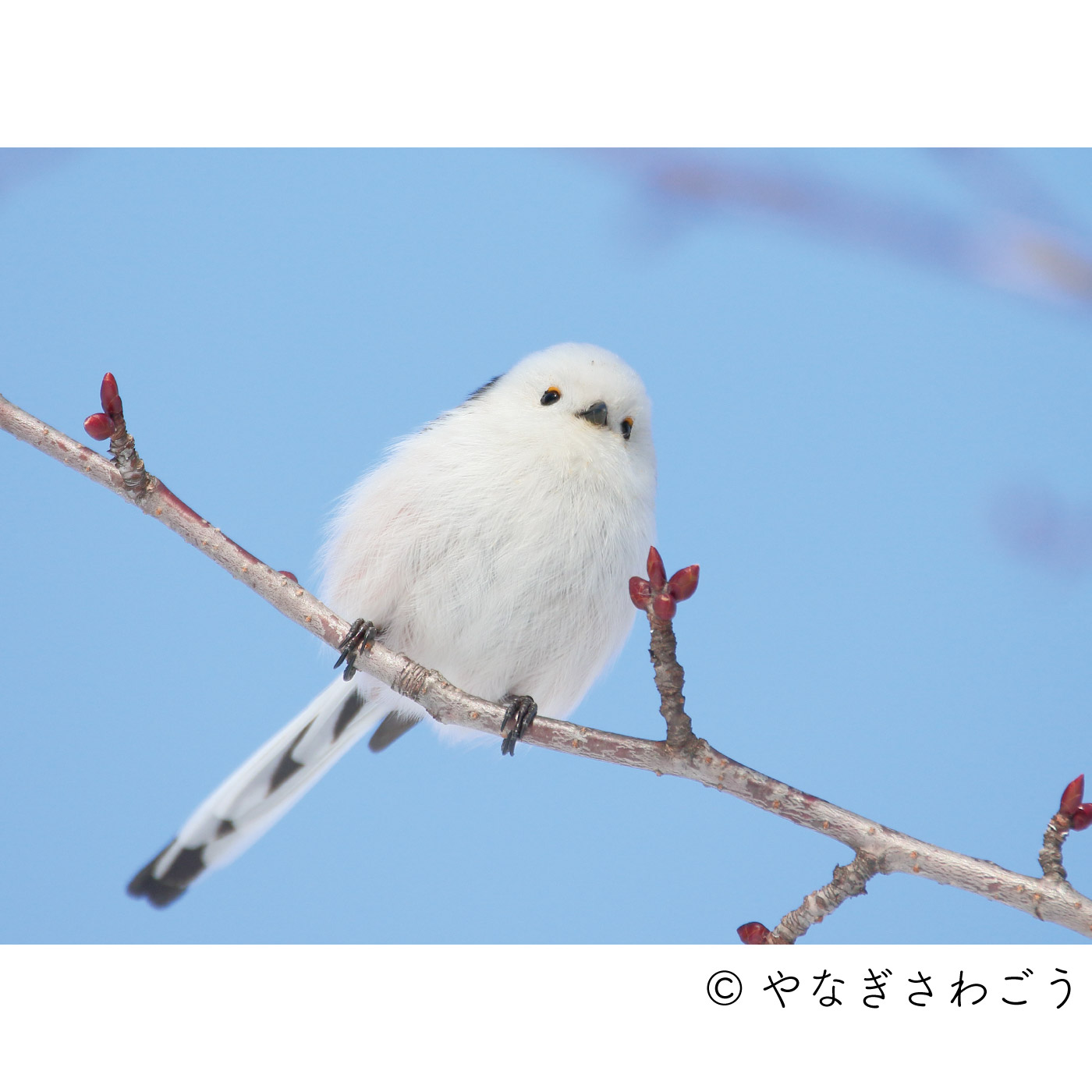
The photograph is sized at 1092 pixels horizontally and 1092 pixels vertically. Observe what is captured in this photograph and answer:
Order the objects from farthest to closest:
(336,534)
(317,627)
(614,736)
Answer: (336,534)
(317,627)
(614,736)

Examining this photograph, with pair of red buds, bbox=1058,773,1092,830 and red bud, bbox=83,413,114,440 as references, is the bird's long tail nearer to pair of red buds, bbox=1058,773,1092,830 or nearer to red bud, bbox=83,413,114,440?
red bud, bbox=83,413,114,440

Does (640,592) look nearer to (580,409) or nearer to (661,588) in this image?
(661,588)

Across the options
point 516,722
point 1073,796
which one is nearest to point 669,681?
point 516,722

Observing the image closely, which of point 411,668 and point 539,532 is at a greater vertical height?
point 539,532

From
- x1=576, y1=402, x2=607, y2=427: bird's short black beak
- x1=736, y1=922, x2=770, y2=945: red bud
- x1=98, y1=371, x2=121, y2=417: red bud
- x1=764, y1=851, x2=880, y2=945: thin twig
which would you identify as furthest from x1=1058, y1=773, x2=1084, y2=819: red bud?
x1=98, y1=371, x2=121, y2=417: red bud

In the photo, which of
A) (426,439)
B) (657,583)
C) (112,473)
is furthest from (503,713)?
(112,473)

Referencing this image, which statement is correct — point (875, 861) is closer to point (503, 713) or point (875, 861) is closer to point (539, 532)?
point (503, 713)

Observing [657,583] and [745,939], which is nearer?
[657,583]
